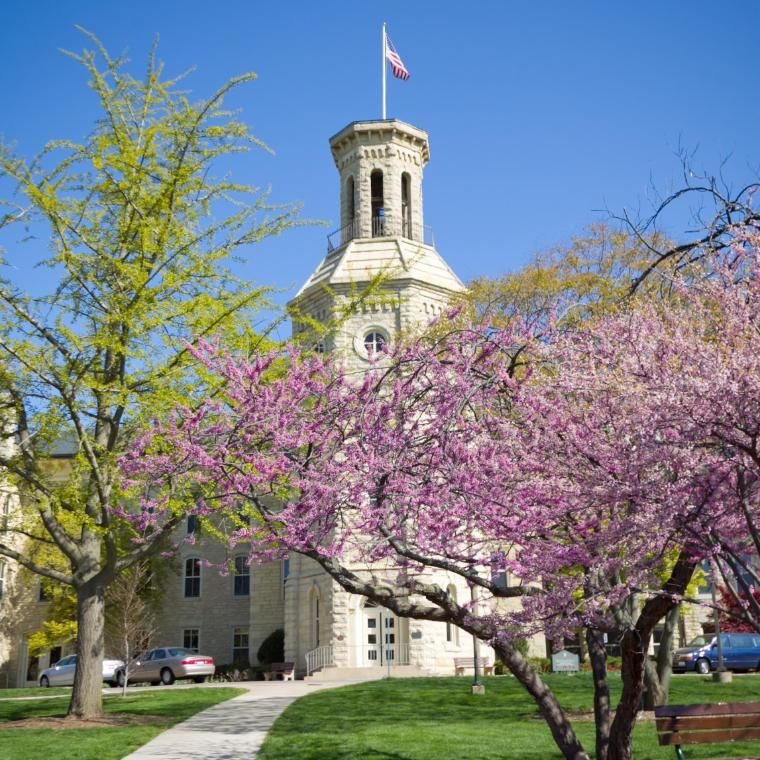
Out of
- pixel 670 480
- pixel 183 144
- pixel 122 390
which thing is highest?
pixel 183 144

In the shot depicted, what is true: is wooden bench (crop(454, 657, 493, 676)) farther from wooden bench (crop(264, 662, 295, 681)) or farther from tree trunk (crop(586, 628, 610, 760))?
tree trunk (crop(586, 628, 610, 760))

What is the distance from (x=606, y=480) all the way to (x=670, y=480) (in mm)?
550

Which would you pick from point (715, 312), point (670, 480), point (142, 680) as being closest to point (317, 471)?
point (670, 480)

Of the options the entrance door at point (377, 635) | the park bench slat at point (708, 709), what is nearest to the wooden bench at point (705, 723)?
the park bench slat at point (708, 709)

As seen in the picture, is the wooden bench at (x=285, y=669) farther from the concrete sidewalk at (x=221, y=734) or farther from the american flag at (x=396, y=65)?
the american flag at (x=396, y=65)

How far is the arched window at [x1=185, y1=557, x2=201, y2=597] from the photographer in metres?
40.9

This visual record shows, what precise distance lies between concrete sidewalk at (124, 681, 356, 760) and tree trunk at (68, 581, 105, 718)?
1756mm

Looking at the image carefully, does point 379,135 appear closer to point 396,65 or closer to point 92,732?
point 396,65

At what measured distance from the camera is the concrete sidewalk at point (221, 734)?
1158cm

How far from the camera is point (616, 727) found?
27.3ft

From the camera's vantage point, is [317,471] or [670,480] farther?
[317,471]

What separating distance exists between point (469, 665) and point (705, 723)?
20.4 m

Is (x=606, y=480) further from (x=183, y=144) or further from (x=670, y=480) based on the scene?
(x=183, y=144)

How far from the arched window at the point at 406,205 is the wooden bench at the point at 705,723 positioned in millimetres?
29053
